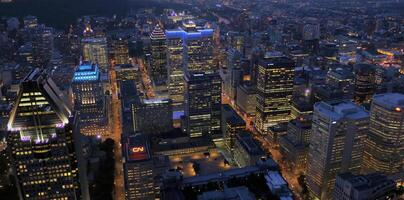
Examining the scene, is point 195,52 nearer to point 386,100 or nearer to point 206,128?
point 206,128

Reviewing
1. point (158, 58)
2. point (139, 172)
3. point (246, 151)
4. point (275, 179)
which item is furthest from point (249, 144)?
point (158, 58)

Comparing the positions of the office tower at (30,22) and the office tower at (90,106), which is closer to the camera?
the office tower at (90,106)

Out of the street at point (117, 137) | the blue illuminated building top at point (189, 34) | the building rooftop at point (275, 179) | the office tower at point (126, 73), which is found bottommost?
the street at point (117, 137)

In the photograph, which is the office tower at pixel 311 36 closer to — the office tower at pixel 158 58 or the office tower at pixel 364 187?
the office tower at pixel 158 58

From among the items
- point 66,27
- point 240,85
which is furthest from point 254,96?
point 66,27

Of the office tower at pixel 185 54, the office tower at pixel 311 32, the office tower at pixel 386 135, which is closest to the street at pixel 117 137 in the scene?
the office tower at pixel 185 54

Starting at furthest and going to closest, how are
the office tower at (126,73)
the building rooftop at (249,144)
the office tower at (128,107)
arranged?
the office tower at (126,73), the office tower at (128,107), the building rooftop at (249,144)
